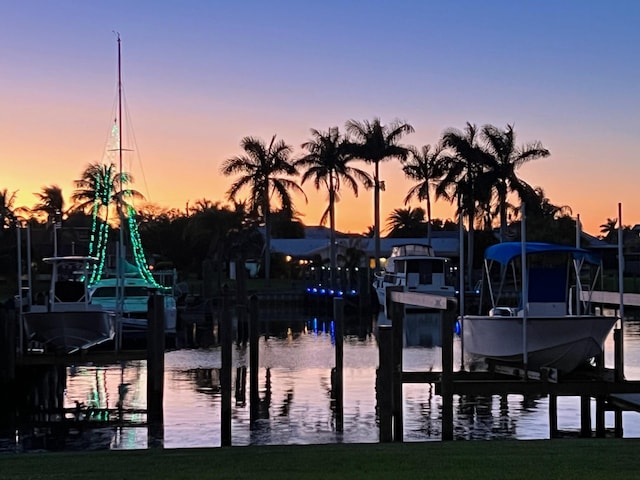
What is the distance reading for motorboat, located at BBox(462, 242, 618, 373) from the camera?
727 inches

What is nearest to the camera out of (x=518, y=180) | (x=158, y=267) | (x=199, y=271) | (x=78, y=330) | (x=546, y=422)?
(x=546, y=422)

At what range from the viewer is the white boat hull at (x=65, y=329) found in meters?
27.2

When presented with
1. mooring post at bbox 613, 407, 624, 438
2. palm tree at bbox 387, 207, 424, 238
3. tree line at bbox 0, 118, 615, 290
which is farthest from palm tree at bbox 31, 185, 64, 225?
mooring post at bbox 613, 407, 624, 438

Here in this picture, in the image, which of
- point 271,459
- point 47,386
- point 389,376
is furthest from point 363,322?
point 271,459

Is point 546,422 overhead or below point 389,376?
below

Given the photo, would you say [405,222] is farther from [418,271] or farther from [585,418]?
[585,418]

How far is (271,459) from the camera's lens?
12422mm

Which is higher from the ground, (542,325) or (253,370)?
(542,325)

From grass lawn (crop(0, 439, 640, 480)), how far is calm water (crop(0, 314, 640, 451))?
A: 5892mm

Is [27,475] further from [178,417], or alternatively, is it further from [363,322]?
[363,322]

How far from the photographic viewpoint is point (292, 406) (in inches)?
958

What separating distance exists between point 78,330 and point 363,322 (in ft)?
107

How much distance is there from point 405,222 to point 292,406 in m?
132

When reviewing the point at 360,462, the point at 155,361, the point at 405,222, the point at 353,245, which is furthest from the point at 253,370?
the point at 405,222
